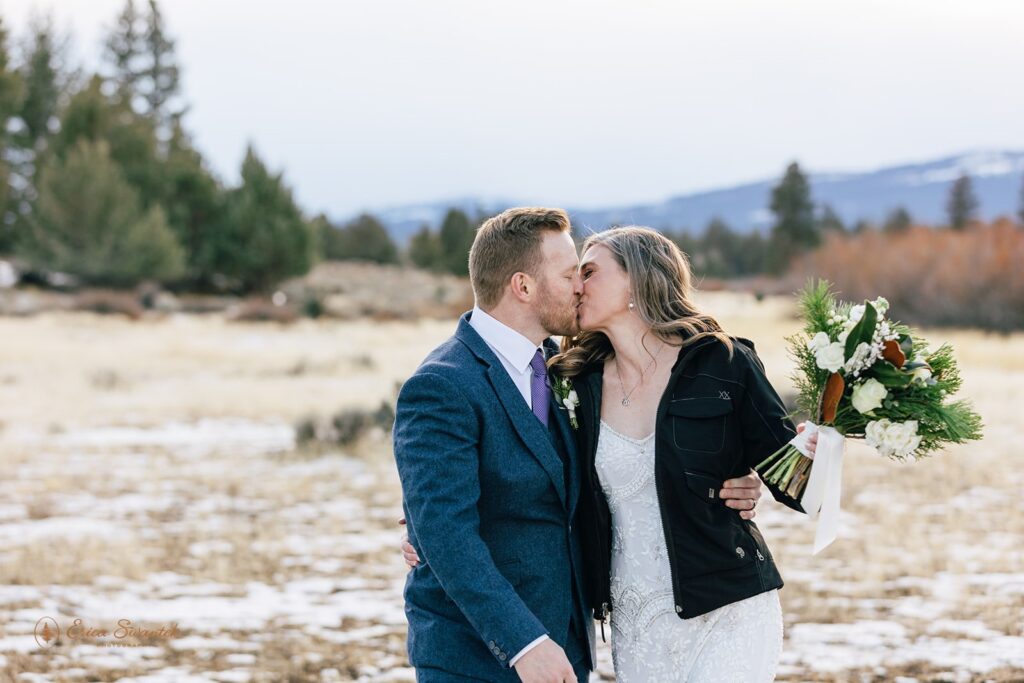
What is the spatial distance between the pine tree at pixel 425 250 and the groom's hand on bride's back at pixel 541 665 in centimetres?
5776

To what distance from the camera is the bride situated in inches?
122

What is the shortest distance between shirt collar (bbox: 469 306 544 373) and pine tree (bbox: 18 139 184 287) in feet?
135

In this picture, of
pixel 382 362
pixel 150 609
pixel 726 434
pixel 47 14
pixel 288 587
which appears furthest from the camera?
pixel 47 14

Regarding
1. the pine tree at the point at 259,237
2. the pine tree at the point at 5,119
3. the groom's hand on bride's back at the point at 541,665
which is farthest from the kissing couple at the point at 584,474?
the pine tree at the point at 5,119

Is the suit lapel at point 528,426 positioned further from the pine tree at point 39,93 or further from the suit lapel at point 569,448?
the pine tree at point 39,93

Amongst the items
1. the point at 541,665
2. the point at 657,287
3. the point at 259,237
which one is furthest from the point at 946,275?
the point at 541,665

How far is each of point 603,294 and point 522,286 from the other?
377 mm

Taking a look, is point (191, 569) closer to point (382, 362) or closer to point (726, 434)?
point (726, 434)

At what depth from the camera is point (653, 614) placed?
3.20 meters

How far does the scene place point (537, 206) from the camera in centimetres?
314

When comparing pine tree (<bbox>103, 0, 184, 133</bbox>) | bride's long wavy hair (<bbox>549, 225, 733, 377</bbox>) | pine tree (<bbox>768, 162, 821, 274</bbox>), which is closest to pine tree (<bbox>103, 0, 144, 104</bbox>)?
pine tree (<bbox>103, 0, 184, 133</bbox>)

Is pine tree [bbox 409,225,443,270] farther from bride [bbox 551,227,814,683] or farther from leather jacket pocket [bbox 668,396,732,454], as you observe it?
leather jacket pocket [bbox 668,396,732,454]

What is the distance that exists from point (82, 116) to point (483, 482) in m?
47.6

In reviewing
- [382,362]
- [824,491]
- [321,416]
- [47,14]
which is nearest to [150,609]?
[824,491]
